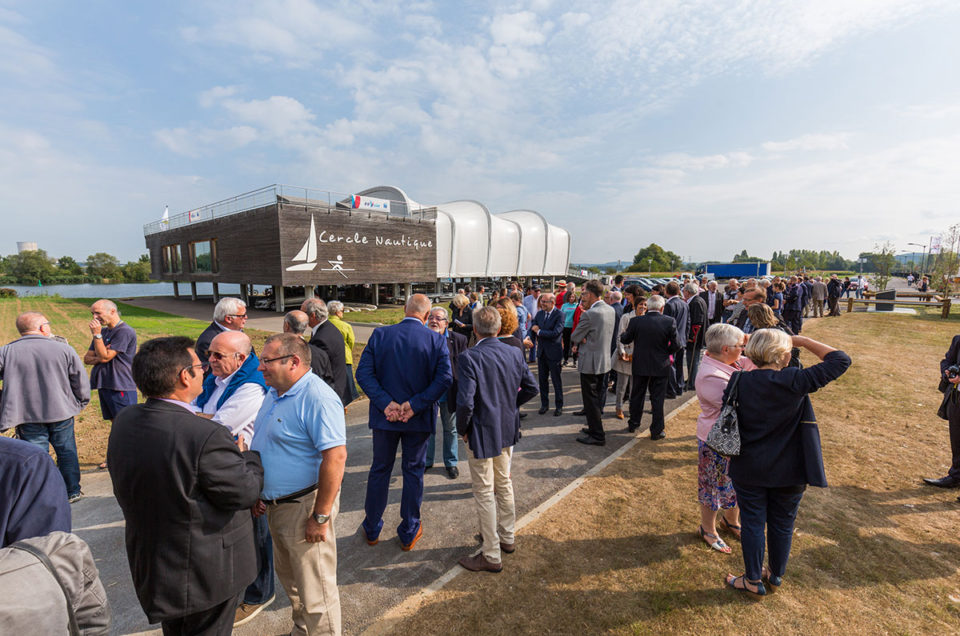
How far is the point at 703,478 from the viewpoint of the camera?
346 cm

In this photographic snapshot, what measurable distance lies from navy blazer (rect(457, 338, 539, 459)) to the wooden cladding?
21180mm

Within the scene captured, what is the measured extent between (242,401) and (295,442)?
0.54m

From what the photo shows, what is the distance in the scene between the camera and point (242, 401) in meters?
2.52

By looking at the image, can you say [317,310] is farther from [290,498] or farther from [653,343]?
[653,343]

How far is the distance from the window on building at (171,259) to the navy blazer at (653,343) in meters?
37.4

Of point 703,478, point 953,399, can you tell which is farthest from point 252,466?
point 953,399

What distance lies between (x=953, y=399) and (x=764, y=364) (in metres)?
3.56

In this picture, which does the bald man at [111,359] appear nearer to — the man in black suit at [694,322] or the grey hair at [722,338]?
the grey hair at [722,338]

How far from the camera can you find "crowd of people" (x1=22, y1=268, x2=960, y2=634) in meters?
1.76

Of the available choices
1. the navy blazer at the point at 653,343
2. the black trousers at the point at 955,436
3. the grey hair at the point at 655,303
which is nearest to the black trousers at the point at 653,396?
the navy blazer at the point at 653,343

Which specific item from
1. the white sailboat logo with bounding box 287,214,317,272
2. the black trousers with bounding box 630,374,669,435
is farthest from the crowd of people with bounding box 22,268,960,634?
the white sailboat logo with bounding box 287,214,317,272

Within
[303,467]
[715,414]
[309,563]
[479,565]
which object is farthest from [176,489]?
[715,414]

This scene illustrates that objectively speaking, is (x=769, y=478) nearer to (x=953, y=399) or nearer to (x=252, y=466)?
(x=252, y=466)

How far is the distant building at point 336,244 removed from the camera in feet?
71.9
